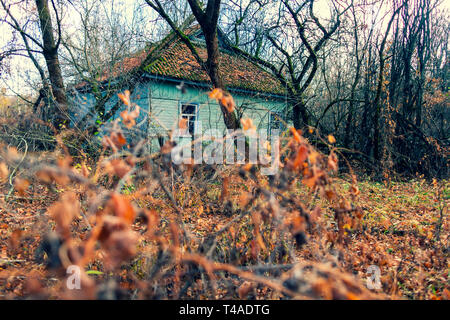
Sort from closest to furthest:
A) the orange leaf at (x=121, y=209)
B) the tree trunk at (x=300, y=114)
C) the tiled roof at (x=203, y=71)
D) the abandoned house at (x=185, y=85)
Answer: the orange leaf at (x=121, y=209) < the abandoned house at (x=185, y=85) < the tree trunk at (x=300, y=114) < the tiled roof at (x=203, y=71)

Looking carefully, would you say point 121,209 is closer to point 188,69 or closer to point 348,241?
point 348,241

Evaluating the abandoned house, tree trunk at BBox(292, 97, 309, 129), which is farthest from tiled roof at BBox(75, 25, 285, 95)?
tree trunk at BBox(292, 97, 309, 129)

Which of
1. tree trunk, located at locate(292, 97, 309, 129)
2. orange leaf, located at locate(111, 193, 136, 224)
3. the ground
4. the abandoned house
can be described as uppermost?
the abandoned house

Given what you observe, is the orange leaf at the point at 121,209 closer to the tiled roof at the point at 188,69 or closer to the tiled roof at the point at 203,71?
the tiled roof at the point at 188,69

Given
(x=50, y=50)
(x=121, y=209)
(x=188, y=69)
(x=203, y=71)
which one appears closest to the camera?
(x=121, y=209)

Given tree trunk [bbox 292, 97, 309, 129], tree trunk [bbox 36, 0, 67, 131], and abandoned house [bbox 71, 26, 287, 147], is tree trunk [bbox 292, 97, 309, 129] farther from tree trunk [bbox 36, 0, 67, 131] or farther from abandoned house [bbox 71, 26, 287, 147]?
tree trunk [bbox 36, 0, 67, 131]

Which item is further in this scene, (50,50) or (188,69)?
(188,69)

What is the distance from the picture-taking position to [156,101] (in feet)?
38.0

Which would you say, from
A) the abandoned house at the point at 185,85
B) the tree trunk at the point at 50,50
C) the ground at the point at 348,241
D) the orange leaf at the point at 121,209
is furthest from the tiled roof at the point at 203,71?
the orange leaf at the point at 121,209

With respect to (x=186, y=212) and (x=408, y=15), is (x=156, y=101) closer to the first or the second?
(x=186, y=212)

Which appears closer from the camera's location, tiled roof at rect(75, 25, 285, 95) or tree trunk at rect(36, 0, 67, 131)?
tree trunk at rect(36, 0, 67, 131)

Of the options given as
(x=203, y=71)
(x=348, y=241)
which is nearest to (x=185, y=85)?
(x=203, y=71)
